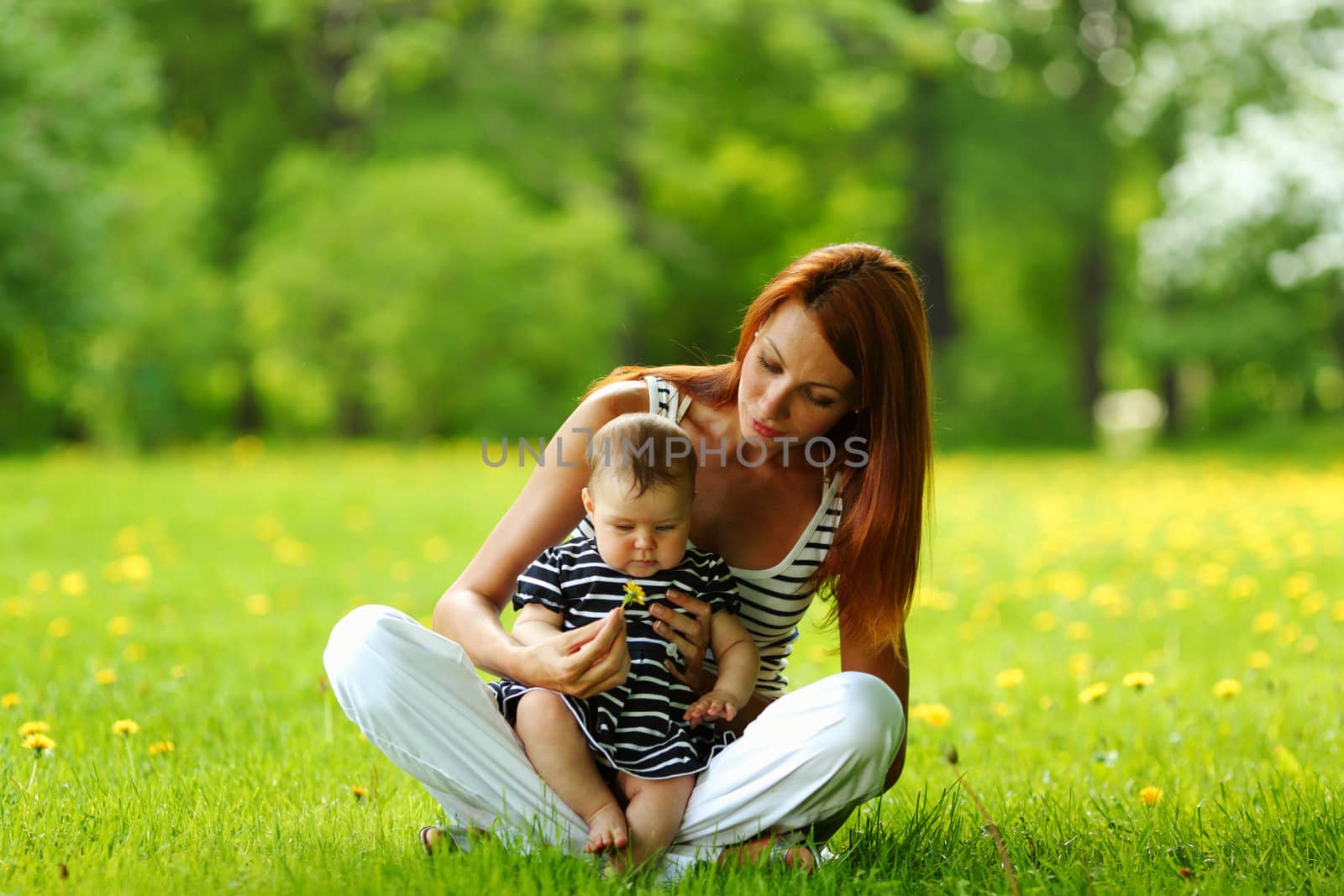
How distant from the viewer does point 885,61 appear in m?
18.9

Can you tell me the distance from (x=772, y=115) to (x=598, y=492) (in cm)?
2020

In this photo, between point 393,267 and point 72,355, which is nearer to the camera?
point 72,355

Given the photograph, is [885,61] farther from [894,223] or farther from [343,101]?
[343,101]

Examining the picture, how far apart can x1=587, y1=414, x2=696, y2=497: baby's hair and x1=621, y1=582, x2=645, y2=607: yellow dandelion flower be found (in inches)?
7.2

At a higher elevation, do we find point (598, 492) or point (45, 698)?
point (598, 492)

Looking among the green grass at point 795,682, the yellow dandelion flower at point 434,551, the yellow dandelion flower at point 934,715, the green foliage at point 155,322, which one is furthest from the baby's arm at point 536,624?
the green foliage at point 155,322

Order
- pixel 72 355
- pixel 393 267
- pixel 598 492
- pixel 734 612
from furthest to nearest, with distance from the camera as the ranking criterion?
pixel 393 267, pixel 72 355, pixel 734 612, pixel 598 492

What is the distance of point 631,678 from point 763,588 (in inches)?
15.3

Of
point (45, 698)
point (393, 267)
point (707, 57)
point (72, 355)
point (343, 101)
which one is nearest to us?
point (45, 698)

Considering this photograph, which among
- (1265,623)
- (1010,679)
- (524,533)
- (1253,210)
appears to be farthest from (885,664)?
(1253,210)

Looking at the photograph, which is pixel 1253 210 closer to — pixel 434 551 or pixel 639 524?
pixel 434 551

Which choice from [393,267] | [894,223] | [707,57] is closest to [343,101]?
[393,267]

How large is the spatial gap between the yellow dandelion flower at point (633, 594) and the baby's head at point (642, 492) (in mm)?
21

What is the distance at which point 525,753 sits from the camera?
8.02 ft
